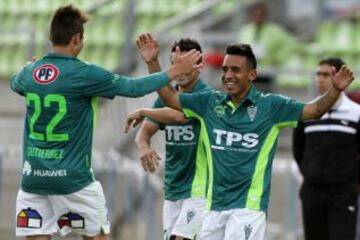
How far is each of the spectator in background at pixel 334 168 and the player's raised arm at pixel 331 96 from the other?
239 centimetres

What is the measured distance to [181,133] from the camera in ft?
34.4

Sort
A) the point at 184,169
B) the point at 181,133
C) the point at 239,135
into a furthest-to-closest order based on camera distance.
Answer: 1. the point at 184,169
2. the point at 181,133
3. the point at 239,135

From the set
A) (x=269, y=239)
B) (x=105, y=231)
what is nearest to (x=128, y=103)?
(x=269, y=239)

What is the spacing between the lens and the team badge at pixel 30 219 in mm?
9547

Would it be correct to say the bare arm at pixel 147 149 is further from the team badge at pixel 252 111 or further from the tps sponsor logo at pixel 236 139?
the team badge at pixel 252 111

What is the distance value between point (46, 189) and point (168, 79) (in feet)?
4.16

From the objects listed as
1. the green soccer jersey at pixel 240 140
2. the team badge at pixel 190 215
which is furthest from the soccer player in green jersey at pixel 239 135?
the team badge at pixel 190 215

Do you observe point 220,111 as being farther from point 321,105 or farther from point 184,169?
point 184,169

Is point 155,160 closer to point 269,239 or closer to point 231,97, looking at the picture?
point 231,97

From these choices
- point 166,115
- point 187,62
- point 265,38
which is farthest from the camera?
point 265,38

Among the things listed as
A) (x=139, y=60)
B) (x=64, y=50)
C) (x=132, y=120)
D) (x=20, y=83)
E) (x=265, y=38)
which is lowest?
(x=132, y=120)

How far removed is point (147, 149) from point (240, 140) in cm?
84

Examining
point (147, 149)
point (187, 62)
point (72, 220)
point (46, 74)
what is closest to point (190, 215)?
point (147, 149)

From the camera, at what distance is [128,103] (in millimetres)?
18109
